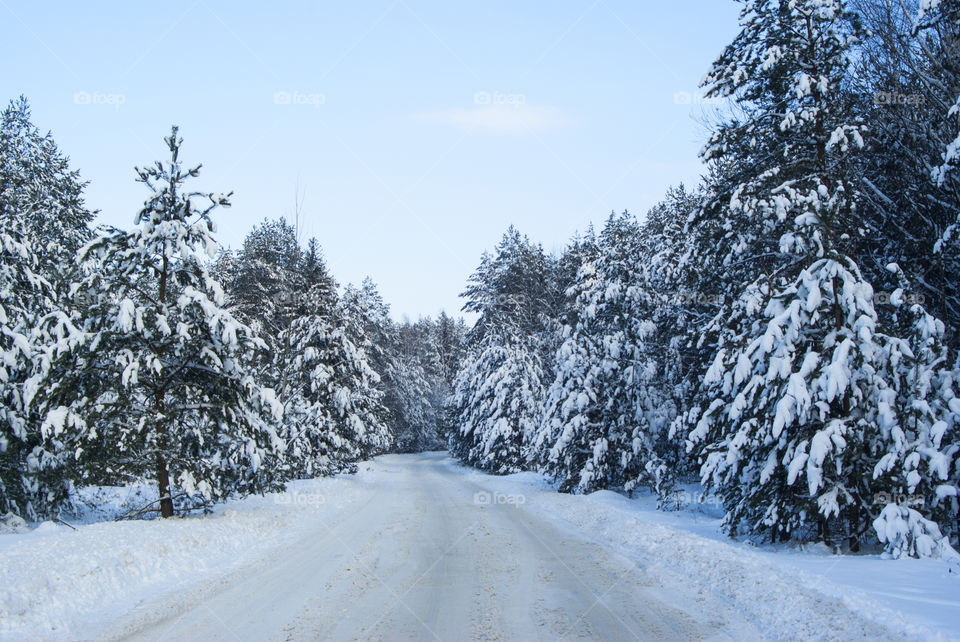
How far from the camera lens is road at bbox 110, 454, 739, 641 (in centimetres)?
695

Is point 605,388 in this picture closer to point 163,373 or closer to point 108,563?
point 163,373

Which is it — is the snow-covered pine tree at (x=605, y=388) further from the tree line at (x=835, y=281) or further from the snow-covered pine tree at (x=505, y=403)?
the snow-covered pine tree at (x=505, y=403)

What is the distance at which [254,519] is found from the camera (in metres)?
14.7

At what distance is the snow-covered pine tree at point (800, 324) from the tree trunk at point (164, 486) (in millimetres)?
11527

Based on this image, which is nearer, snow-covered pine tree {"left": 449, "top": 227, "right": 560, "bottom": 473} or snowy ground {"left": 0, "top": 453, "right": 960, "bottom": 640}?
snowy ground {"left": 0, "top": 453, "right": 960, "bottom": 640}

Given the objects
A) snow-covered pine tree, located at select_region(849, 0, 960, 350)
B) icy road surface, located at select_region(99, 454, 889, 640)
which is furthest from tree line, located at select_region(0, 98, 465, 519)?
snow-covered pine tree, located at select_region(849, 0, 960, 350)

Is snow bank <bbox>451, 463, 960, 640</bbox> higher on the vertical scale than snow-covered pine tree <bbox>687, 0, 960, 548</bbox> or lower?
lower

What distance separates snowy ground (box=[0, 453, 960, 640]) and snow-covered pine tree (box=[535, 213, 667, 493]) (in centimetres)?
751

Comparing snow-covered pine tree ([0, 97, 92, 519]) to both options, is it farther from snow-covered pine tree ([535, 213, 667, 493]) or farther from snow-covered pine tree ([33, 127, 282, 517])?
snow-covered pine tree ([535, 213, 667, 493])

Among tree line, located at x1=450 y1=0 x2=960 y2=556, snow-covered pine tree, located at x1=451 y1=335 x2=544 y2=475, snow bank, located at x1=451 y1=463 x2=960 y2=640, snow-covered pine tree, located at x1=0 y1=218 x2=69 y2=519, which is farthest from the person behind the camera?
snow-covered pine tree, located at x1=451 y1=335 x2=544 y2=475

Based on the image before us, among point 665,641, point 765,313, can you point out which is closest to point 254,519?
point 665,641

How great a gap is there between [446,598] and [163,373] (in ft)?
28.7

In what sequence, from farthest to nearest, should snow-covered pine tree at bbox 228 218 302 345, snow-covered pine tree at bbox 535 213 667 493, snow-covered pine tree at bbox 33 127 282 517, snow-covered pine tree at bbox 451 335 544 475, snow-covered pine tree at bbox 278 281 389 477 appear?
snow-covered pine tree at bbox 451 335 544 475
snow-covered pine tree at bbox 228 218 302 345
snow-covered pine tree at bbox 278 281 389 477
snow-covered pine tree at bbox 535 213 667 493
snow-covered pine tree at bbox 33 127 282 517

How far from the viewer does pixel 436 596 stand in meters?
8.49
